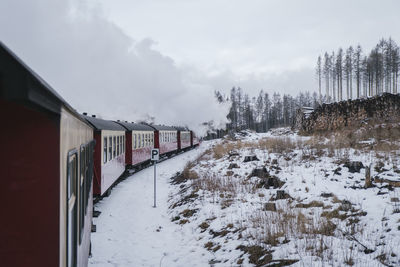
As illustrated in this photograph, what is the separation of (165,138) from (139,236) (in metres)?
15.2

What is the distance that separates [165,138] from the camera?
21.8m

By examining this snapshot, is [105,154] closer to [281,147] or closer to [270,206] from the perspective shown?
[270,206]

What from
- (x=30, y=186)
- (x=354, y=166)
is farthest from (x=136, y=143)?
(x=30, y=186)

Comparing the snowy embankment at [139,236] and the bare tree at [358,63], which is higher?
the bare tree at [358,63]

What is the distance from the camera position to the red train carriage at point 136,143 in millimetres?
13797

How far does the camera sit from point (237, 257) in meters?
4.88

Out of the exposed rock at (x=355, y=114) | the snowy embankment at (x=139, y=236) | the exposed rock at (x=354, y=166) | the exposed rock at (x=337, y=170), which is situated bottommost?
the snowy embankment at (x=139, y=236)

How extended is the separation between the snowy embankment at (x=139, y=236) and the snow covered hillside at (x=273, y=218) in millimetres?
22

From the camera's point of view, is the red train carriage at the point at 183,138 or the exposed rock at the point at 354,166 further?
the red train carriage at the point at 183,138

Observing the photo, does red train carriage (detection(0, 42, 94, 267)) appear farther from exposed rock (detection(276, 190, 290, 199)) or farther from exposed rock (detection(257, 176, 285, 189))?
exposed rock (detection(257, 176, 285, 189))

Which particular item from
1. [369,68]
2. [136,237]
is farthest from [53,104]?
[369,68]

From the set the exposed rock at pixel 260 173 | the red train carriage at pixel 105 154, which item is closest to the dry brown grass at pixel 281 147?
the exposed rock at pixel 260 173

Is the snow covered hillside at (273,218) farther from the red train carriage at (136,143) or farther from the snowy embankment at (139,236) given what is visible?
the red train carriage at (136,143)

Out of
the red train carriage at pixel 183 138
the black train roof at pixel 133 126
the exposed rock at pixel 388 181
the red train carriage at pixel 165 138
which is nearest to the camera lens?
the exposed rock at pixel 388 181
